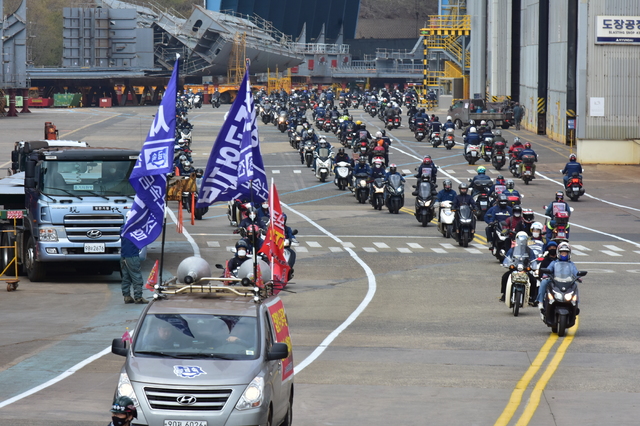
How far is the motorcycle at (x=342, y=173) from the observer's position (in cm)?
4488

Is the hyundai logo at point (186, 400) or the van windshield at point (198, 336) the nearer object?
the hyundai logo at point (186, 400)

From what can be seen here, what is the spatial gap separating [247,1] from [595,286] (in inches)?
6127

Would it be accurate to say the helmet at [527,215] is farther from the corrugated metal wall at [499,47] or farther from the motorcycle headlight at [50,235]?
the corrugated metal wall at [499,47]

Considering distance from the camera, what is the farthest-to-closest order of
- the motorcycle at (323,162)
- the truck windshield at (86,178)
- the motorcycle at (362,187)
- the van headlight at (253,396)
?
the motorcycle at (323,162) < the motorcycle at (362,187) < the truck windshield at (86,178) < the van headlight at (253,396)

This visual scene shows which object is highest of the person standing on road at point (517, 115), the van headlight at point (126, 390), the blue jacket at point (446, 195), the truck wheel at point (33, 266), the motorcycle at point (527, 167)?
the person standing on road at point (517, 115)

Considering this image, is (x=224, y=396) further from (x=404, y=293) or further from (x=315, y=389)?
(x=404, y=293)

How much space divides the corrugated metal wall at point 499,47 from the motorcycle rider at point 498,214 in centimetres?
6181

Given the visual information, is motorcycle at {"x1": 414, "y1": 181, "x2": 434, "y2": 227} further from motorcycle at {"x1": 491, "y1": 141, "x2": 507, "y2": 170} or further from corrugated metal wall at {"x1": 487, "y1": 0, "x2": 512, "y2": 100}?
corrugated metal wall at {"x1": 487, "y1": 0, "x2": 512, "y2": 100}

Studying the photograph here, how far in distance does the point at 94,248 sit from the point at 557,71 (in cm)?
4986

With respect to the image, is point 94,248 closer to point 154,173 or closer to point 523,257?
point 154,173

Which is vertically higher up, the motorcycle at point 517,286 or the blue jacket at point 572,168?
the blue jacket at point 572,168

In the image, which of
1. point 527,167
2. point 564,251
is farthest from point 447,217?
point 527,167

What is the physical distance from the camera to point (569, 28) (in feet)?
216

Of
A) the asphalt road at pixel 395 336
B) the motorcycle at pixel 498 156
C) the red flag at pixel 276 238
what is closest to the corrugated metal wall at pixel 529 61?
the motorcycle at pixel 498 156
